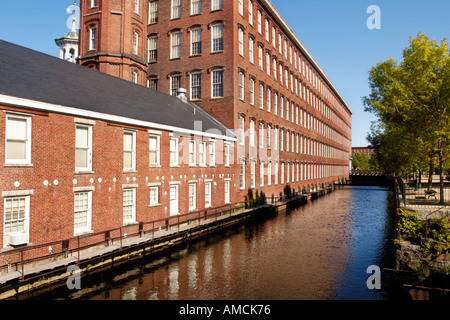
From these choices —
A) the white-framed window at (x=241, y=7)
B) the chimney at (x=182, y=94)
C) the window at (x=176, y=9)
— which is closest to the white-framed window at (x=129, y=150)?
the chimney at (x=182, y=94)

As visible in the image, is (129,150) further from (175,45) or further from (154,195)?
(175,45)

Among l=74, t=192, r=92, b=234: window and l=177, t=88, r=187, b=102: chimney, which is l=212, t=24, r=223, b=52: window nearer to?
l=177, t=88, r=187, b=102: chimney

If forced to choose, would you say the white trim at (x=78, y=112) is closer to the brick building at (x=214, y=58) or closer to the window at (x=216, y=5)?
the brick building at (x=214, y=58)

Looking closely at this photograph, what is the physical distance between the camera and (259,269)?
15.4 meters

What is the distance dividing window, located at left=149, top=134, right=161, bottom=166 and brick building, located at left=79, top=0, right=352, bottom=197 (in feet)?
39.6

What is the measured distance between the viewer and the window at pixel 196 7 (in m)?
34.7

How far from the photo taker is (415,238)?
16.1 meters

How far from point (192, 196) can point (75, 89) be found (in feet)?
36.6

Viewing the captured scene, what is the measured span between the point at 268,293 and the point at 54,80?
1424 cm

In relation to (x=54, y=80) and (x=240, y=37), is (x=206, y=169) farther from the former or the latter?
(x=240, y=37)

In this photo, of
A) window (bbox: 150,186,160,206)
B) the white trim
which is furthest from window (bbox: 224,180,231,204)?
window (bbox: 150,186,160,206)

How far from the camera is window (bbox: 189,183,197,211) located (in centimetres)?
2461

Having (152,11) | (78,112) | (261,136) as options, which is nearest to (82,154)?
(78,112)

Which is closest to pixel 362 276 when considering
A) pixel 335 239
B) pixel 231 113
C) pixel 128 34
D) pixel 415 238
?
pixel 415 238
